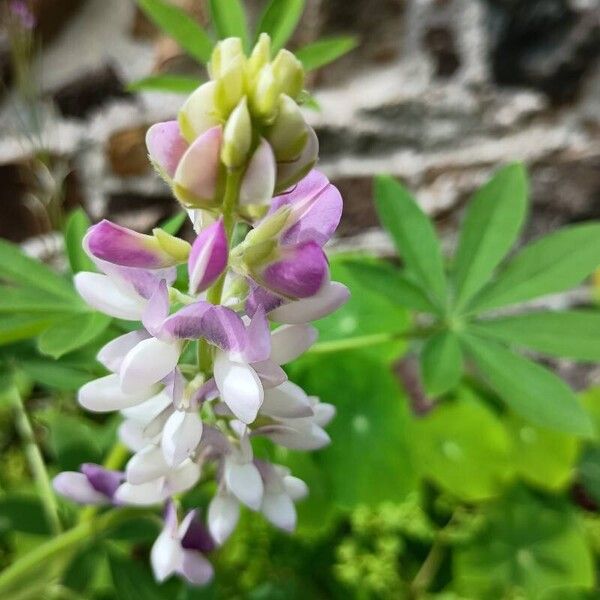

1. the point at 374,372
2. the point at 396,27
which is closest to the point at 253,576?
the point at 374,372

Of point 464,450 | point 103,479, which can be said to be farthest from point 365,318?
point 103,479

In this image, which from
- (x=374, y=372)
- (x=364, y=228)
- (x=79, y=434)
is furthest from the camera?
(x=364, y=228)

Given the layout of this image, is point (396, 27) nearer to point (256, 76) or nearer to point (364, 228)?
point (364, 228)

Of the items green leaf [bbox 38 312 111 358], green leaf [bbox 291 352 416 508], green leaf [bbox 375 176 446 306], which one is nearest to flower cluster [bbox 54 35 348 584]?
green leaf [bbox 38 312 111 358]

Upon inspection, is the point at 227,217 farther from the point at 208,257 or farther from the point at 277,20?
the point at 277,20

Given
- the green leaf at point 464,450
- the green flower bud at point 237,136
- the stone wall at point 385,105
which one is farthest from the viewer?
the stone wall at point 385,105

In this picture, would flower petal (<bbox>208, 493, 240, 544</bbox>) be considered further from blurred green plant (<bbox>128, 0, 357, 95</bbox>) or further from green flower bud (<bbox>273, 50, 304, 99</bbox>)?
blurred green plant (<bbox>128, 0, 357, 95</bbox>)

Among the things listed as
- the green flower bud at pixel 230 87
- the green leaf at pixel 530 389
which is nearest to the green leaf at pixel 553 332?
the green leaf at pixel 530 389

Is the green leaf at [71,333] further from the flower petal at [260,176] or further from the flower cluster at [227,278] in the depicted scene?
the flower petal at [260,176]
